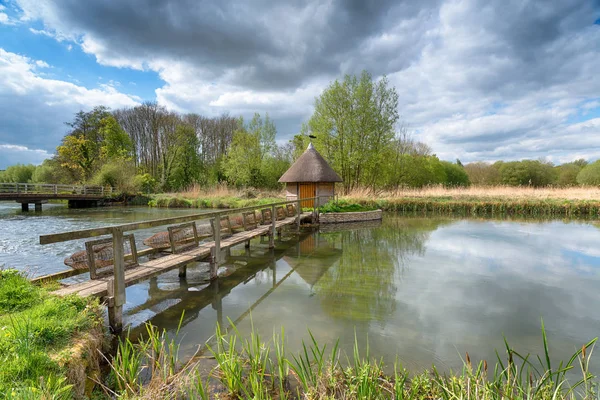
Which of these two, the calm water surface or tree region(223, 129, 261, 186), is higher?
tree region(223, 129, 261, 186)

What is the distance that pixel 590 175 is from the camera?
29.0 meters

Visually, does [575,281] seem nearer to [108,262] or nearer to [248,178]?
[108,262]

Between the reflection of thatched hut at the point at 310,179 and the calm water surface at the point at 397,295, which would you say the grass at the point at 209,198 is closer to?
the reflection of thatched hut at the point at 310,179

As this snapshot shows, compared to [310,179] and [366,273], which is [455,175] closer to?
[310,179]

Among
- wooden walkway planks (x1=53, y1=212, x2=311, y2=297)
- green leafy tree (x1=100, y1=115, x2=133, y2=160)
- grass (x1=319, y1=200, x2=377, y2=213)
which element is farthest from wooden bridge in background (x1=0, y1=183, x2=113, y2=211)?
wooden walkway planks (x1=53, y1=212, x2=311, y2=297)

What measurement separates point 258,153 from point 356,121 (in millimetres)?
9851

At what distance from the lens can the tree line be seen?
71.3 feet

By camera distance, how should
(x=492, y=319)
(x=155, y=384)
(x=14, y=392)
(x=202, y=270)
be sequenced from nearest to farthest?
1. (x=14, y=392)
2. (x=155, y=384)
3. (x=492, y=319)
4. (x=202, y=270)

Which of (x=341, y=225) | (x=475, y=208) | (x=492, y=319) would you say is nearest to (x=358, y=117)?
(x=475, y=208)

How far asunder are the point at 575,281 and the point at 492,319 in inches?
114

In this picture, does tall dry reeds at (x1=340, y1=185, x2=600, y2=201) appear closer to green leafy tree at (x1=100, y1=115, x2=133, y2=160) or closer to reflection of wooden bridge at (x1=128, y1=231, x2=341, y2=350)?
reflection of wooden bridge at (x1=128, y1=231, x2=341, y2=350)

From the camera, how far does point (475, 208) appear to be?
17.6 metres

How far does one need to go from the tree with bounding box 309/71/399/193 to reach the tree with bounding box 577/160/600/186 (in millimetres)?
21185

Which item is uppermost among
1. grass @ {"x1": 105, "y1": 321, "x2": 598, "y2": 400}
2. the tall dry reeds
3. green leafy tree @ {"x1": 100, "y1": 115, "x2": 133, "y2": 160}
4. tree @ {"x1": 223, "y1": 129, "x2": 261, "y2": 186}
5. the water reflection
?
green leafy tree @ {"x1": 100, "y1": 115, "x2": 133, "y2": 160}
